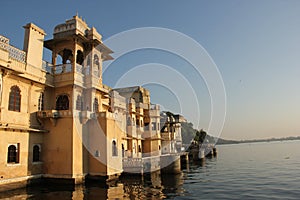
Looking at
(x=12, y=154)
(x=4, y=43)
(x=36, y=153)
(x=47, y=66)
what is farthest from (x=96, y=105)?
(x=4, y=43)

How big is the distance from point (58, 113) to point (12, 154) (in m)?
4.08

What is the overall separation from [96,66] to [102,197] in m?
12.2

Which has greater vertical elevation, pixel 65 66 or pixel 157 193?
pixel 65 66

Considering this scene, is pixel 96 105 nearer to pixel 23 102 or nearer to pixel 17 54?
pixel 23 102

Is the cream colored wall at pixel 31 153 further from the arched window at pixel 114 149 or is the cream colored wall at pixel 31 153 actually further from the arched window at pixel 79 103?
the arched window at pixel 114 149

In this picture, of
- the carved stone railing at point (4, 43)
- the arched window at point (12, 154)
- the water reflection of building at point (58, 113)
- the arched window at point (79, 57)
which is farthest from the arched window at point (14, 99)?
the arched window at point (79, 57)

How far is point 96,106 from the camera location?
72.3 ft

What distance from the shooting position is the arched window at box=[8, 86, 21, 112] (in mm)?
16766

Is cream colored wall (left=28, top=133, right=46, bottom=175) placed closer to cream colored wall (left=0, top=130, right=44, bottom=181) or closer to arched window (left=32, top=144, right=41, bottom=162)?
cream colored wall (left=0, top=130, right=44, bottom=181)

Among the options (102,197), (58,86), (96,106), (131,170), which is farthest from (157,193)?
(58,86)

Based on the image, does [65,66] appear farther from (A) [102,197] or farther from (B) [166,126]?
(B) [166,126]

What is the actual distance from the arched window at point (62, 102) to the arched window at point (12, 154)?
4.64 meters

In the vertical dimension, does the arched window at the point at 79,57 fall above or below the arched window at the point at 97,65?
Answer: above

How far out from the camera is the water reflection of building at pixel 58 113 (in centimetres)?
1652
